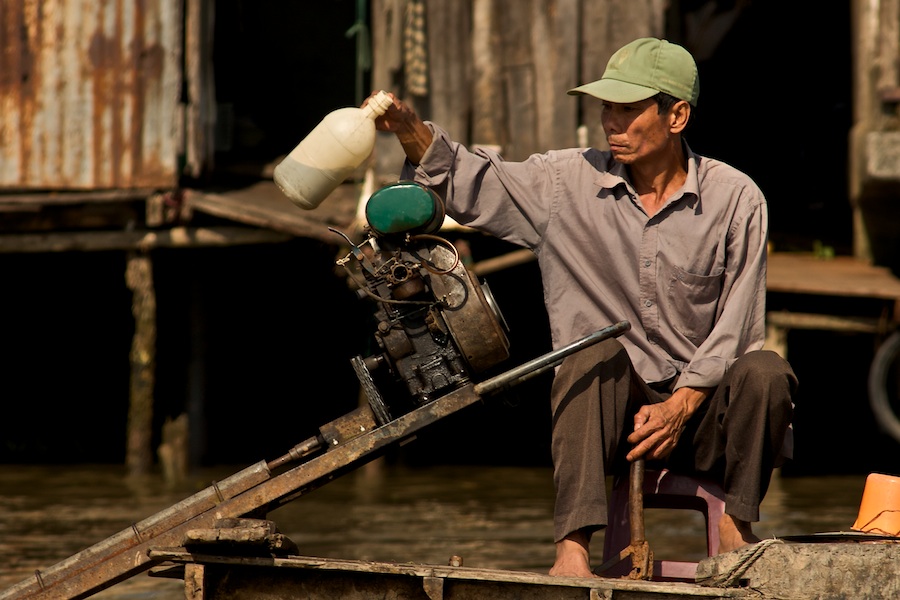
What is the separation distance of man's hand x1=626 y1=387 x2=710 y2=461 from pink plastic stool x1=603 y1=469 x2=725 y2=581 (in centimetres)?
20

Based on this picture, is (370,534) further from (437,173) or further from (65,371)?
(65,371)

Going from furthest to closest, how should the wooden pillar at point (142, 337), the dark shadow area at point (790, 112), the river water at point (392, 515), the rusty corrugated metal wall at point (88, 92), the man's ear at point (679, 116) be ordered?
the dark shadow area at point (790, 112) < the wooden pillar at point (142, 337) < the rusty corrugated metal wall at point (88, 92) < the river water at point (392, 515) < the man's ear at point (679, 116)

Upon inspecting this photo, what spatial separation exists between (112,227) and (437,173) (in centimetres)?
751

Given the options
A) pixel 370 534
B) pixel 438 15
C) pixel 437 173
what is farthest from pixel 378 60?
pixel 437 173

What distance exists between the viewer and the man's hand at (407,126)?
381 centimetres

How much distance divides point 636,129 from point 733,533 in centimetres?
116

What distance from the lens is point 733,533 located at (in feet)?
11.7

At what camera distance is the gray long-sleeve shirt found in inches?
150

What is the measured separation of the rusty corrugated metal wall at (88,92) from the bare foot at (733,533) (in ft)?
24.1

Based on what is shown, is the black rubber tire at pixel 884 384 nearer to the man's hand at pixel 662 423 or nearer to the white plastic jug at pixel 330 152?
the man's hand at pixel 662 423

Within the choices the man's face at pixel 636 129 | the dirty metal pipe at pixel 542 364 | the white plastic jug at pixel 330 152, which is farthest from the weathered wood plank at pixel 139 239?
the dirty metal pipe at pixel 542 364

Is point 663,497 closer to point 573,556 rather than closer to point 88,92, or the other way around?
point 573,556

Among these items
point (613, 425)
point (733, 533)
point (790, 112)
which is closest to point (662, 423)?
point (613, 425)

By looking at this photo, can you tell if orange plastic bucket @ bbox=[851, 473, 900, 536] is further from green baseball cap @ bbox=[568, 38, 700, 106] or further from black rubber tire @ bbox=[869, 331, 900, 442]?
black rubber tire @ bbox=[869, 331, 900, 442]
